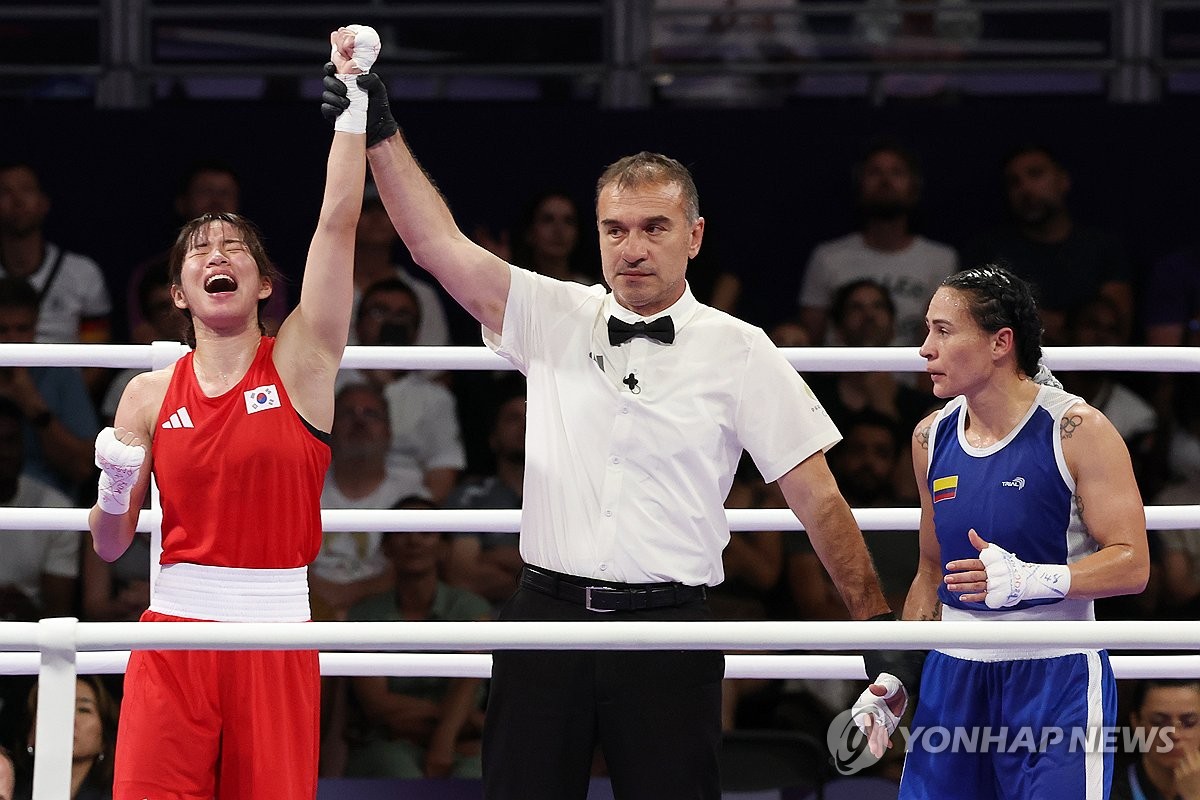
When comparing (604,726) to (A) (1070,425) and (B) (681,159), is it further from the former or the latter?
(B) (681,159)

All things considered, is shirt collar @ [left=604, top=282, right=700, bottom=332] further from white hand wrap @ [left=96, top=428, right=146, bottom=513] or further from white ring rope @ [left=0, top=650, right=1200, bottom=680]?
white hand wrap @ [left=96, top=428, right=146, bottom=513]

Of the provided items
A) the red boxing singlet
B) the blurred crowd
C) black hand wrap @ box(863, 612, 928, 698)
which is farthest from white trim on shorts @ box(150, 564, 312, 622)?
the blurred crowd

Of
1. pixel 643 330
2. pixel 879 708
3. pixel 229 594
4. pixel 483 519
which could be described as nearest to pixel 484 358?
pixel 483 519

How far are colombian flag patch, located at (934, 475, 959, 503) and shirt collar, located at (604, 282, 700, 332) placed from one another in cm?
50

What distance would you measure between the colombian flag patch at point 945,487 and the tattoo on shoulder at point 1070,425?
0.60 ft

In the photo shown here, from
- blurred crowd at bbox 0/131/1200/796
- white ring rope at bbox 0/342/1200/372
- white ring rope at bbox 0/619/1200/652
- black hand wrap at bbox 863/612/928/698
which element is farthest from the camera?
blurred crowd at bbox 0/131/1200/796

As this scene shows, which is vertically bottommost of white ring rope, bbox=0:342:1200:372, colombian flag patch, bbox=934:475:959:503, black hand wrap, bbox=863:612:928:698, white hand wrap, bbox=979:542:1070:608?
black hand wrap, bbox=863:612:928:698

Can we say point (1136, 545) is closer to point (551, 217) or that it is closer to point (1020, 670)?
point (1020, 670)

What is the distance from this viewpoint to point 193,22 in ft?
17.7

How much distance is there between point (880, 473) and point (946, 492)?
185 cm

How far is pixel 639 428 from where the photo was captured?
8.18 feet

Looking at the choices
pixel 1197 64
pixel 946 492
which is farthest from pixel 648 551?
pixel 1197 64

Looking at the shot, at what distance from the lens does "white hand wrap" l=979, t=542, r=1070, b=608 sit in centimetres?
241

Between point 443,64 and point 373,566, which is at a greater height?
point 443,64
